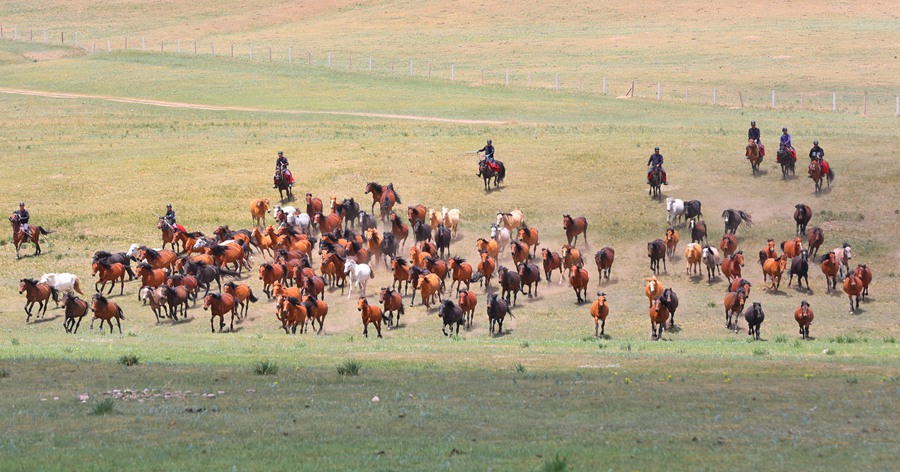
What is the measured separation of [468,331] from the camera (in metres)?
35.2

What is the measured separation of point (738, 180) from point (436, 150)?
55.1 feet

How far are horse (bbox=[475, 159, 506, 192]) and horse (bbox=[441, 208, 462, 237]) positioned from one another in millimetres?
5688

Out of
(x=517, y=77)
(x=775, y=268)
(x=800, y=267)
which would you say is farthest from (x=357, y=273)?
(x=517, y=77)

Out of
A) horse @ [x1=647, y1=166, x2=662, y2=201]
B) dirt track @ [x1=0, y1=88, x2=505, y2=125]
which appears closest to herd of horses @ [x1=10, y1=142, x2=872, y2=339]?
horse @ [x1=647, y1=166, x2=662, y2=201]

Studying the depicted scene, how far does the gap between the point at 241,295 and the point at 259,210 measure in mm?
13416

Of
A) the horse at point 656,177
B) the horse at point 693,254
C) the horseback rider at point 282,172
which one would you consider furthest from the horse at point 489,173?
the horse at point 693,254

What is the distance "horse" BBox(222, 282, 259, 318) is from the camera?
36.0 metres

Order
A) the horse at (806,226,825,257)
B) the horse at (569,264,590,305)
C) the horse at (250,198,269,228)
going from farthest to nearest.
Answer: the horse at (250,198,269,228) < the horse at (806,226,825,257) < the horse at (569,264,590,305)

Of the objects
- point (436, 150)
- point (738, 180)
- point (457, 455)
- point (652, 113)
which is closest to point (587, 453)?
point (457, 455)

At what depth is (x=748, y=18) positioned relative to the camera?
12962 centimetres

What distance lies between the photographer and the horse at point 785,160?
50344mm

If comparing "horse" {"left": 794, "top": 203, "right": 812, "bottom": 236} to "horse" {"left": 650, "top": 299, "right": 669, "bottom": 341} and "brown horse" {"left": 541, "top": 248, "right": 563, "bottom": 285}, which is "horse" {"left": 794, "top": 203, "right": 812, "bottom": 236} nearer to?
"brown horse" {"left": 541, "top": 248, "right": 563, "bottom": 285}

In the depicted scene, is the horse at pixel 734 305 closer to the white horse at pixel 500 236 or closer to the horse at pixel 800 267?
the horse at pixel 800 267

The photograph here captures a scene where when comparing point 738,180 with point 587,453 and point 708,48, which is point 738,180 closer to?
point 587,453
